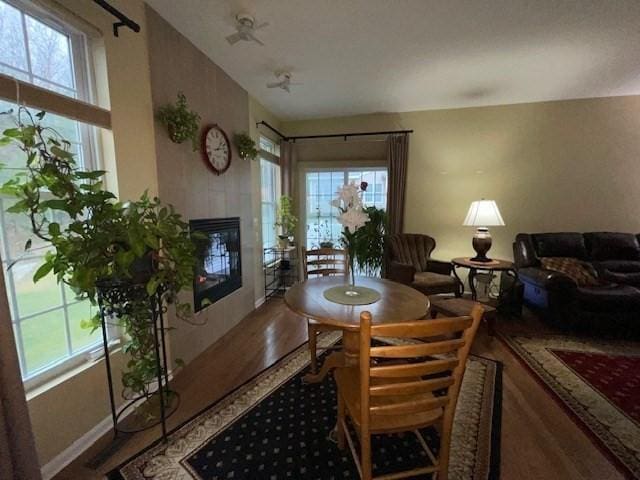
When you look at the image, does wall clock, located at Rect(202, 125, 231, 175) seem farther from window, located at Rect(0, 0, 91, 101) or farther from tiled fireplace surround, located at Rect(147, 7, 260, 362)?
window, located at Rect(0, 0, 91, 101)

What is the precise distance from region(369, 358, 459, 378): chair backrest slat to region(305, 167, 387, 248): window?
136 inches

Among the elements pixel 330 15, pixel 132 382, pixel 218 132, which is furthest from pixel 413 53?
pixel 132 382

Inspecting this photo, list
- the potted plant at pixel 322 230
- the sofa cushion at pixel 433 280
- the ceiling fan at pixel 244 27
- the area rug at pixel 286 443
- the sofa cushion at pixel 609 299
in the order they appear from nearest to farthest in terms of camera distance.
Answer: the area rug at pixel 286 443 < the ceiling fan at pixel 244 27 < the sofa cushion at pixel 609 299 < the sofa cushion at pixel 433 280 < the potted plant at pixel 322 230

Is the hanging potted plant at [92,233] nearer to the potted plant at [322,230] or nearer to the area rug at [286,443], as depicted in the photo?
the area rug at [286,443]

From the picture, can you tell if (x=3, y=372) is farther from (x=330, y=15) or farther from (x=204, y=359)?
(x=330, y=15)

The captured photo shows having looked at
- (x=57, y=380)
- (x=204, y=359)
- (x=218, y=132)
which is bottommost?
(x=204, y=359)

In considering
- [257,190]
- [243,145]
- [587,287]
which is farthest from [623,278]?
[243,145]

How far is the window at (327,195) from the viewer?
4.32 meters

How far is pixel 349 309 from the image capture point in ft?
4.89

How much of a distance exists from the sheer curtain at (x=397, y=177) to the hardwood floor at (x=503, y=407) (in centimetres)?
183

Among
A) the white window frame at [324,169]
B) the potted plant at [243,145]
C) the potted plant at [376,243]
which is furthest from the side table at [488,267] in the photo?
the potted plant at [243,145]

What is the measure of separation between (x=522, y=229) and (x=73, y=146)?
15.9 ft

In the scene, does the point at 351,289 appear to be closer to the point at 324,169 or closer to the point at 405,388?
the point at 405,388

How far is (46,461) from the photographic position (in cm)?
131
